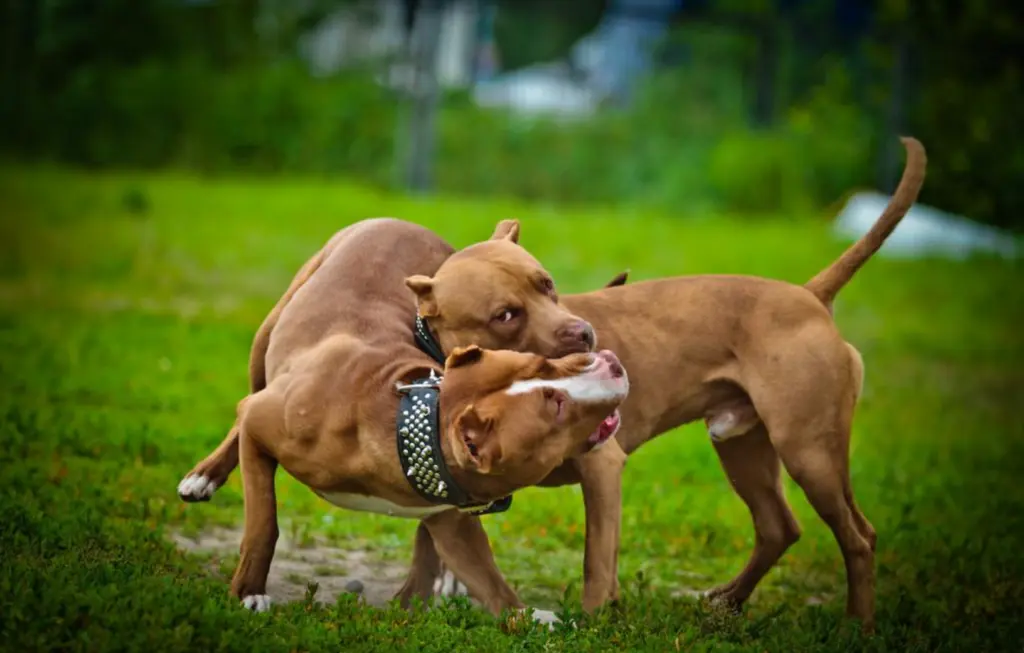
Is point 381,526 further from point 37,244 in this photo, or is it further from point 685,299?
point 37,244

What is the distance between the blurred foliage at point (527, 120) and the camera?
18922 millimetres

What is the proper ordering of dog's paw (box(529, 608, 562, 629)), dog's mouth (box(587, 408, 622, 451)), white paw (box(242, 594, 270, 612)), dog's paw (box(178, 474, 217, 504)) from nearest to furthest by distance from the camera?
dog's mouth (box(587, 408, 622, 451)), white paw (box(242, 594, 270, 612)), dog's paw (box(529, 608, 562, 629)), dog's paw (box(178, 474, 217, 504))

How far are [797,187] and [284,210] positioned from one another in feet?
22.3

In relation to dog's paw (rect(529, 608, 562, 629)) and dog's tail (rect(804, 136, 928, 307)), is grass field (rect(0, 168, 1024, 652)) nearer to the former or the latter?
dog's paw (rect(529, 608, 562, 629))

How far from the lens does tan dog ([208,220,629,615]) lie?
525 cm

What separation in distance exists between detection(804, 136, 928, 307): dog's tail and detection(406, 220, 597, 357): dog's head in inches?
53.0

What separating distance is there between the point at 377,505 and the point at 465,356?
0.71 metres

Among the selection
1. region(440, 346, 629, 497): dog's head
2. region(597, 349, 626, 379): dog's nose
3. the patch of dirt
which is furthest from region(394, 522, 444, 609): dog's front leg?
region(597, 349, 626, 379): dog's nose

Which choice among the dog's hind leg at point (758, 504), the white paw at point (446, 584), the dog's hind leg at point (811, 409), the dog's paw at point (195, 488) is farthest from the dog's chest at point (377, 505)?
the dog's hind leg at point (758, 504)

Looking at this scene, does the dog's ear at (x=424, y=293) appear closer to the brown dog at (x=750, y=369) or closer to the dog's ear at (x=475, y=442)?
the brown dog at (x=750, y=369)

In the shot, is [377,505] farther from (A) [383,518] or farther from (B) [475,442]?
(A) [383,518]

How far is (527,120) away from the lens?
19391mm

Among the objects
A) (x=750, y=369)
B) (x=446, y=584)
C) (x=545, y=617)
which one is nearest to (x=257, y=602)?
(x=545, y=617)

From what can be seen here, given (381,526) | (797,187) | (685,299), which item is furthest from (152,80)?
(685,299)
